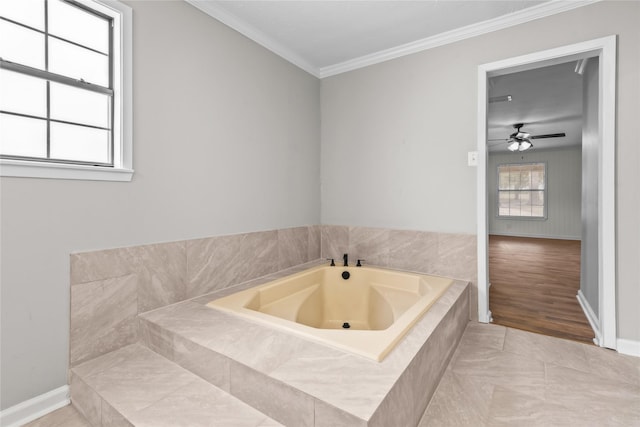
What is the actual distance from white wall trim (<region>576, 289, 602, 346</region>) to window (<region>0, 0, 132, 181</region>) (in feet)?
10.3

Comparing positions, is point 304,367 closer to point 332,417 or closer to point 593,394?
point 332,417

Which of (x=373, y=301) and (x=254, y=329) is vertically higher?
(x=254, y=329)

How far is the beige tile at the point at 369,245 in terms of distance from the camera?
2809 mm

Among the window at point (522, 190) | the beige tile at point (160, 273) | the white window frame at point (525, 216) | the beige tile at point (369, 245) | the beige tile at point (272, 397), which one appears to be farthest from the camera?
the window at point (522, 190)

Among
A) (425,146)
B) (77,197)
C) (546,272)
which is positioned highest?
(425,146)

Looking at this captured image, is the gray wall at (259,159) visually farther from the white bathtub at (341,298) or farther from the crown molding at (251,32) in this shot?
the white bathtub at (341,298)

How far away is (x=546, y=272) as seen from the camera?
13.7 feet

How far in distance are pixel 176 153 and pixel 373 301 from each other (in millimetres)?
1861

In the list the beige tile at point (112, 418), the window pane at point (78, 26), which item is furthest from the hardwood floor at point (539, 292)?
the window pane at point (78, 26)

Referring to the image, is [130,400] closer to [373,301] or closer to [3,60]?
[3,60]

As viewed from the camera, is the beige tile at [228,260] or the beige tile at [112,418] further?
the beige tile at [228,260]

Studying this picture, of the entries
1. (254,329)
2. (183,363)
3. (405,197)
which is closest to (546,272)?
(405,197)

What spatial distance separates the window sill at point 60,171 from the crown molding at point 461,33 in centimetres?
222

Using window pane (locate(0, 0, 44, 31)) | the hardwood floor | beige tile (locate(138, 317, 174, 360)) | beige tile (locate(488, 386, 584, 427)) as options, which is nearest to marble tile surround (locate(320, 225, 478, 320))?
the hardwood floor
